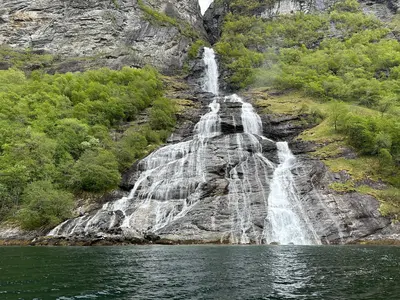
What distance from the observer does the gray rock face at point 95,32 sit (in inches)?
3371

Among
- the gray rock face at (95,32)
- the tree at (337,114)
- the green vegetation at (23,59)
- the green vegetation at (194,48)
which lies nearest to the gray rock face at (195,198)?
the tree at (337,114)

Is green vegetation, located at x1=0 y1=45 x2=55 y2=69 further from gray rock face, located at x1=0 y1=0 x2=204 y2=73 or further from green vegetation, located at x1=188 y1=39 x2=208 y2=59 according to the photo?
green vegetation, located at x1=188 y1=39 x2=208 y2=59

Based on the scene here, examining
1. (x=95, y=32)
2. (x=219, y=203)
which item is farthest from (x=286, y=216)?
(x=95, y=32)

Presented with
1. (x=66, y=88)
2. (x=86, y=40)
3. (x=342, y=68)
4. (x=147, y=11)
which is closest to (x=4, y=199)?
(x=66, y=88)

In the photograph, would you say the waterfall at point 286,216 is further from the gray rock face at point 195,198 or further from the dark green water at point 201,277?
the dark green water at point 201,277

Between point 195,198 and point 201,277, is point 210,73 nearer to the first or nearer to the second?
point 195,198

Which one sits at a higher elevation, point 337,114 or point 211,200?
point 337,114

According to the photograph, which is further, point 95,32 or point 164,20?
point 164,20

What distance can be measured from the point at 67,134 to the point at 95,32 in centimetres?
5131

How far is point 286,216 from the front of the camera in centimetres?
3369

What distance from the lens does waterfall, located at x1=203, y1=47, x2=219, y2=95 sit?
83875 millimetres

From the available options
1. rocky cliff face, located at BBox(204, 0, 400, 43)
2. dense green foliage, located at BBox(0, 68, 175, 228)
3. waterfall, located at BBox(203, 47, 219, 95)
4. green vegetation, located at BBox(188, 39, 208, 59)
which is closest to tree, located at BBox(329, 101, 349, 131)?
dense green foliage, located at BBox(0, 68, 175, 228)

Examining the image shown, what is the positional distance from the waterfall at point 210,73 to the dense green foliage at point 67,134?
15963 mm

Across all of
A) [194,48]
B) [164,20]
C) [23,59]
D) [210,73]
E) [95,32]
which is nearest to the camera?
[23,59]
